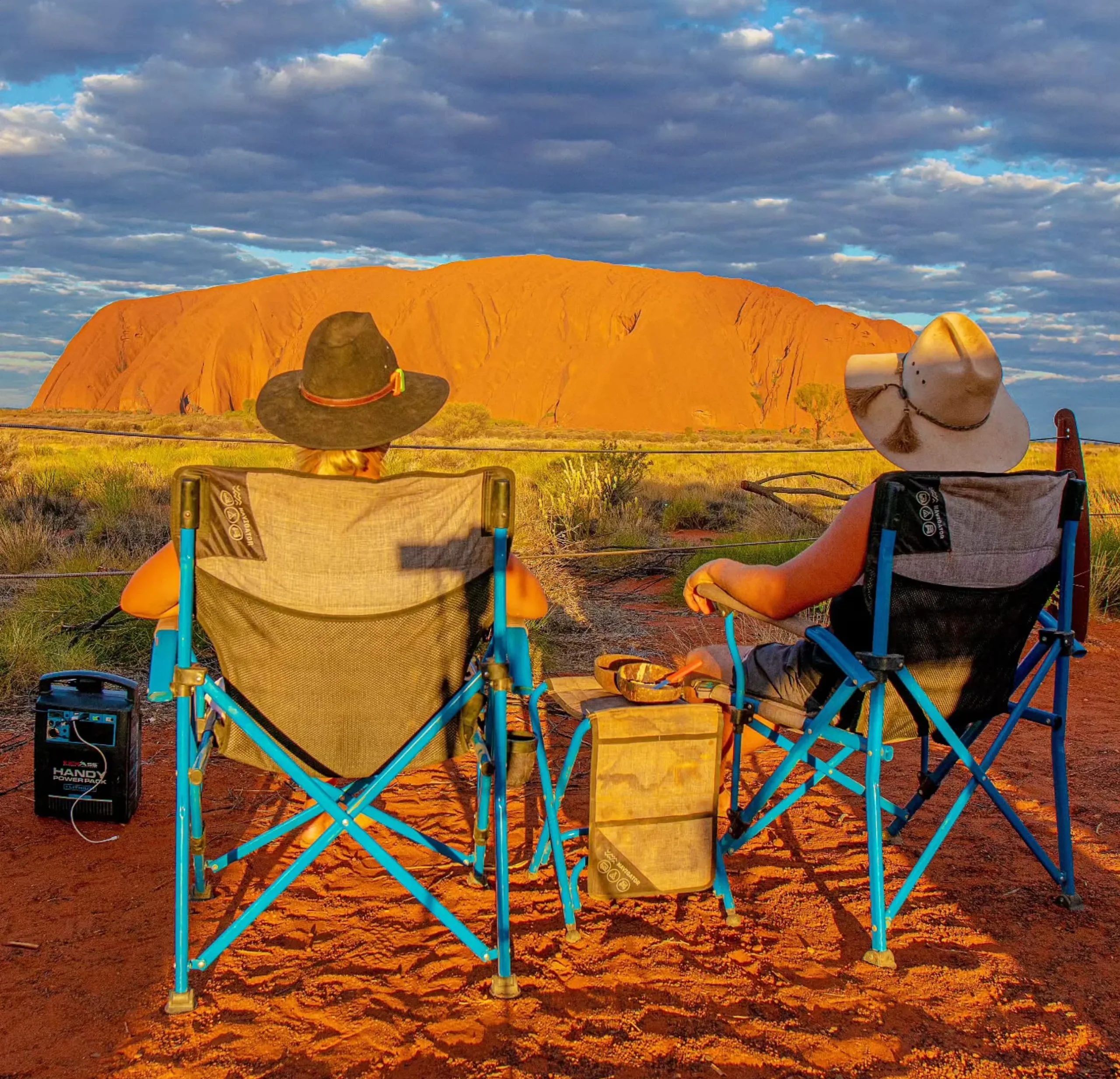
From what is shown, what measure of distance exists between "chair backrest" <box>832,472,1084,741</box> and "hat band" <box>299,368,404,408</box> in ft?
4.18

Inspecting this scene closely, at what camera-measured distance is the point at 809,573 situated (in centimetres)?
250

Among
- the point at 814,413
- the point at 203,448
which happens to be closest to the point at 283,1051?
the point at 203,448

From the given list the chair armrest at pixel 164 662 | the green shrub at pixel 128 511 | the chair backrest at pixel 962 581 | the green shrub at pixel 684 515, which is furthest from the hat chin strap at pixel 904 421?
the green shrub at pixel 684 515

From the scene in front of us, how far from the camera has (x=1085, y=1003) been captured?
2.19 m

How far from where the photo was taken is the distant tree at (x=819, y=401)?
167 feet

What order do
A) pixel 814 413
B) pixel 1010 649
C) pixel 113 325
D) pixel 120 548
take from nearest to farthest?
pixel 1010 649, pixel 120 548, pixel 814 413, pixel 113 325

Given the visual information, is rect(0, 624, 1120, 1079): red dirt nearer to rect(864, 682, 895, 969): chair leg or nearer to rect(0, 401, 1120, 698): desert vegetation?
rect(864, 682, 895, 969): chair leg

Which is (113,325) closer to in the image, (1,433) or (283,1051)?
(1,433)

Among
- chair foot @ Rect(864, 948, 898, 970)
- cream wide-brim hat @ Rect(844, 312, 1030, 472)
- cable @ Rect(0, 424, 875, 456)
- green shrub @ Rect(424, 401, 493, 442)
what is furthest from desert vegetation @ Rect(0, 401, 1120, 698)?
green shrub @ Rect(424, 401, 493, 442)

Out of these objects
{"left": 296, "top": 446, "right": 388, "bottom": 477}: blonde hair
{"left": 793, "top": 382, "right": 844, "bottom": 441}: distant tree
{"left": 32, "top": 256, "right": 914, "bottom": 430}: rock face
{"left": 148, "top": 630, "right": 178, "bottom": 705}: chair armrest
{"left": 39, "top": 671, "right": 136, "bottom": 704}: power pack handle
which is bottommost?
{"left": 39, "top": 671, "right": 136, "bottom": 704}: power pack handle

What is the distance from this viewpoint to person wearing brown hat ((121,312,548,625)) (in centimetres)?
247

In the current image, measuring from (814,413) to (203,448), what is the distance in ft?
126

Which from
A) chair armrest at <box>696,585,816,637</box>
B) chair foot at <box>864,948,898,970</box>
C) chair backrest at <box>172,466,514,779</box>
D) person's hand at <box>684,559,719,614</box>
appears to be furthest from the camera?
person's hand at <box>684,559,719,614</box>

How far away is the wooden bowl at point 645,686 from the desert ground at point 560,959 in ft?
1.99
